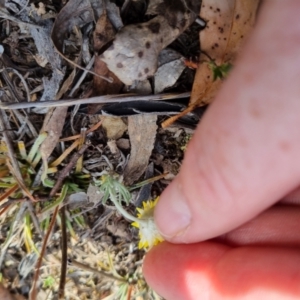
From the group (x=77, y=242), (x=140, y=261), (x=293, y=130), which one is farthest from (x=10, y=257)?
(x=293, y=130)

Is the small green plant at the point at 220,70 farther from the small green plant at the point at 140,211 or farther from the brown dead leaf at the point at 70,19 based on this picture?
the small green plant at the point at 140,211

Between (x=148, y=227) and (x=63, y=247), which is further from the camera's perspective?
(x=63, y=247)

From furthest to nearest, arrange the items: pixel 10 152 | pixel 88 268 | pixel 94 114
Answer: pixel 88 268 → pixel 10 152 → pixel 94 114

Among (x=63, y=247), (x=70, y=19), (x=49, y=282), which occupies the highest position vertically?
(x=70, y=19)

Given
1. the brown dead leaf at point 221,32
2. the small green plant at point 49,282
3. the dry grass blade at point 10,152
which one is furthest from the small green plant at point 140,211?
the small green plant at point 49,282

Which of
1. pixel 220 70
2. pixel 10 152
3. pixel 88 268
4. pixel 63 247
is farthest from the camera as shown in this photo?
pixel 88 268

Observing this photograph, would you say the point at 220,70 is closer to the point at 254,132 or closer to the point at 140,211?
the point at 254,132

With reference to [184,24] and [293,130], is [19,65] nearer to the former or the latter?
[184,24]

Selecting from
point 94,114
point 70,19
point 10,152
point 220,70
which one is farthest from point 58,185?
point 220,70
